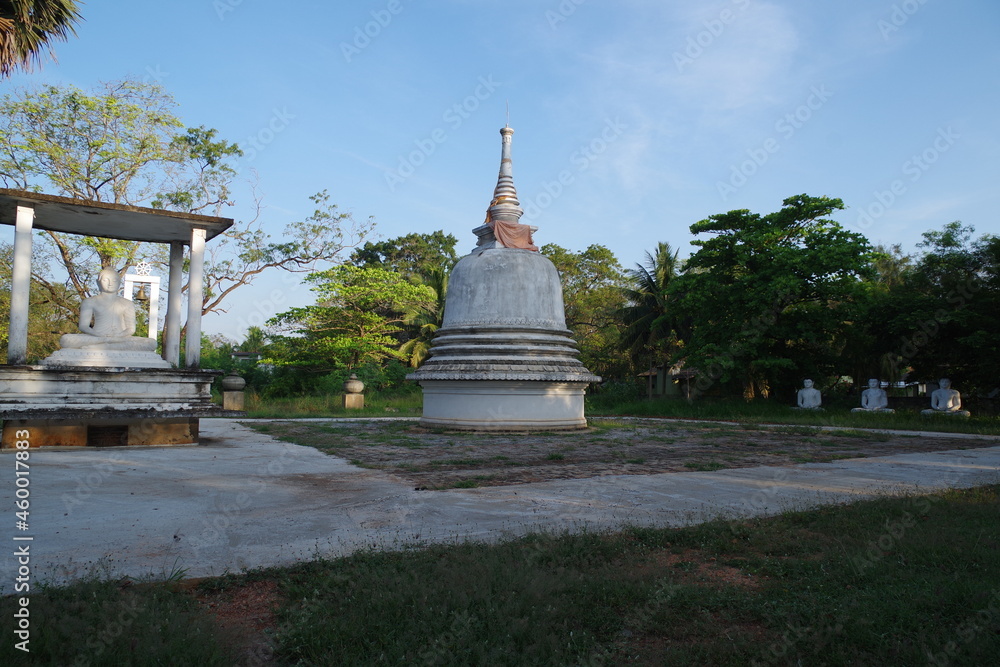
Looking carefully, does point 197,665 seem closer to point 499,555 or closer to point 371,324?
point 499,555

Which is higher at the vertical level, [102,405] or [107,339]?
[107,339]

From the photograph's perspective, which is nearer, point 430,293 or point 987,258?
point 987,258

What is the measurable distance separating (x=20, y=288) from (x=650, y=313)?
76.9 feet

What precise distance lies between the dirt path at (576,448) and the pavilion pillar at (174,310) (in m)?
2.30

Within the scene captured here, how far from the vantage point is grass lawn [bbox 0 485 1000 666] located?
2.75 metres

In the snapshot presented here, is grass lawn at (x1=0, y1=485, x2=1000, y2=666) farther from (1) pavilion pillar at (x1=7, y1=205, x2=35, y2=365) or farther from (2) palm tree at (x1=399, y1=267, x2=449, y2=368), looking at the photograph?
(2) palm tree at (x1=399, y1=267, x2=449, y2=368)

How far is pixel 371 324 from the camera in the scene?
29.8 meters

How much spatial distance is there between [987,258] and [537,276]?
14.1 metres

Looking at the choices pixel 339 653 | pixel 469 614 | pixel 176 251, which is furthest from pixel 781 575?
pixel 176 251

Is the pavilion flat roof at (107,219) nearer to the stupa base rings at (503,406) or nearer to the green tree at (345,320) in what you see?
the stupa base rings at (503,406)

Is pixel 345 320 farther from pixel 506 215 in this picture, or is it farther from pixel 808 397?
pixel 808 397

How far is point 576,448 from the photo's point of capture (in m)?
10.2

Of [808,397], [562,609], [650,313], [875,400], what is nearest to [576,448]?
[562,609]

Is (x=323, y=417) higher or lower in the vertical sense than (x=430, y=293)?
lower
